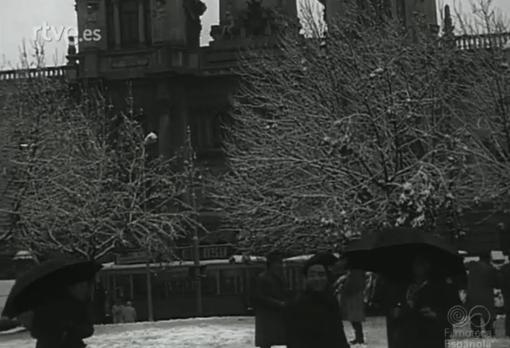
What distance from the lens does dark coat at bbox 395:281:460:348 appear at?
8.18 metres

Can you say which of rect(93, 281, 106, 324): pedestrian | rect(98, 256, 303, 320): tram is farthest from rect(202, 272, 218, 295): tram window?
rect(93, 281, 106, 324): pedestrian

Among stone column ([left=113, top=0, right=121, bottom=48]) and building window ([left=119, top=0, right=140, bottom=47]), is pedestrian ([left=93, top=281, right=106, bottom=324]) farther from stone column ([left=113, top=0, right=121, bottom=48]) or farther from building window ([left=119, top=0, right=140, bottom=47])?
building window ([left=119, top=0, right=140, bottom=47])

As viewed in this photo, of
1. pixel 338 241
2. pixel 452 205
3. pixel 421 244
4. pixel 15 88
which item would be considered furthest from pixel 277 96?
pixel 421 244

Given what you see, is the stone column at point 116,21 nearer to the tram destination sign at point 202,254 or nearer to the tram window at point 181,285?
the tram destination sign at point 202,254

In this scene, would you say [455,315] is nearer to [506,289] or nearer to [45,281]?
[45,281]

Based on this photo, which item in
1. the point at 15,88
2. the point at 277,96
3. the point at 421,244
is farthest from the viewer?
the point at 15,88

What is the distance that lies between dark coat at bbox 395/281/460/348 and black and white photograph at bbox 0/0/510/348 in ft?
0.06

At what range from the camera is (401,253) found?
9.27 meters

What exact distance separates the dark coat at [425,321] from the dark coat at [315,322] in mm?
498

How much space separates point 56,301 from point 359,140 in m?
21.4

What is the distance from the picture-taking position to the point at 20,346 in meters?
21.0

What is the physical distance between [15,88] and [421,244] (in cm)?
3410

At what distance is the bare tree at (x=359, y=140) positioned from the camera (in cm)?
2744

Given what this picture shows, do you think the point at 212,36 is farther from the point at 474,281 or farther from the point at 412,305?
the point at 412,305
